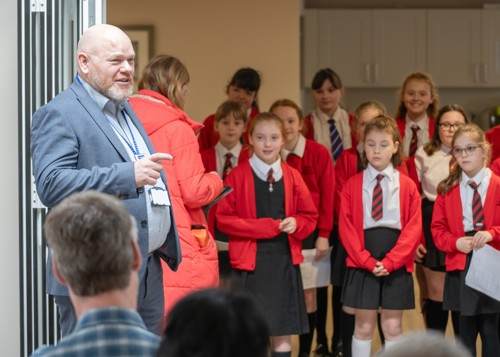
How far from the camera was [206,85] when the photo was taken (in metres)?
7.38

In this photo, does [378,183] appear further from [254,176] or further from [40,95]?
[40,95]

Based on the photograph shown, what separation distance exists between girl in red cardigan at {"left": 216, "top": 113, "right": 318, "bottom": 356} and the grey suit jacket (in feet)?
→ 5.10

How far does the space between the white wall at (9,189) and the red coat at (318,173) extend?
6.31 feet

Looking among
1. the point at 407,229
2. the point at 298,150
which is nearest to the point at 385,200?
the point at 407,229

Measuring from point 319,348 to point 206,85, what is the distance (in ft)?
8.89

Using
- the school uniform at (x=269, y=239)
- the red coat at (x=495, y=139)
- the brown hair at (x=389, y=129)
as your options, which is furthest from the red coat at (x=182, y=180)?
the red coat at (x=495, y=139)

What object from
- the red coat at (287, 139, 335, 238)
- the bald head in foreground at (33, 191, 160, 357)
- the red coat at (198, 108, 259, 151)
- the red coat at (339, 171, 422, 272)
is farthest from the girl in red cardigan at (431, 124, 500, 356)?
the bald head in foreground at (33, 191, 160, 357)

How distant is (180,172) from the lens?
12.2 feet

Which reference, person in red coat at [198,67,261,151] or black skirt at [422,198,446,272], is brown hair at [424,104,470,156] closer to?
black skirt at [422,198,446,272]

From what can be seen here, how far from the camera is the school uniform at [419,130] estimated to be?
5.38 metres

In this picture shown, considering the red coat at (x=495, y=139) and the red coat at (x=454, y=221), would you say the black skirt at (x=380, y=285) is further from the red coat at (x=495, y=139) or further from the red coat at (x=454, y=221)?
the red coat at (x=495, y=139)

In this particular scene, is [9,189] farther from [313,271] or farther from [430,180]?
[430,180]

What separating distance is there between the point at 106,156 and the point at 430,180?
2.41 metres

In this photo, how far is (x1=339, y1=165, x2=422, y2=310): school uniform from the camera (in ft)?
14.8
